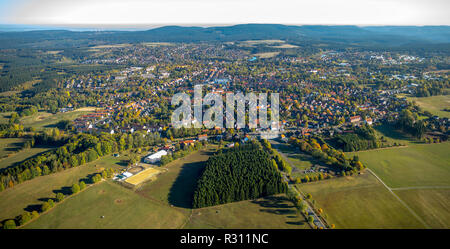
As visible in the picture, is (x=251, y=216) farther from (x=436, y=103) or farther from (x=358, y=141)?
(x=436, y=103)

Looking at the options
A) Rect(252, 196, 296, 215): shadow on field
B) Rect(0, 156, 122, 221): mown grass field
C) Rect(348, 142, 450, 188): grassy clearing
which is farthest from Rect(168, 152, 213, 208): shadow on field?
Rect(348, 142, 450, 188): grassy clearing

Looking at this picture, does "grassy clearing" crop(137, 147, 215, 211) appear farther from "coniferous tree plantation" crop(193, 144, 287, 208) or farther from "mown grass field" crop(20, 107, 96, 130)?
"mown grass field" crop(20, 107, 96, 130)

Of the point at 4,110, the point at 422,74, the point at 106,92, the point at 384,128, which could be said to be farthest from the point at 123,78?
the point at 422,74

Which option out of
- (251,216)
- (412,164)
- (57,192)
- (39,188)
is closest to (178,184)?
(251,216)

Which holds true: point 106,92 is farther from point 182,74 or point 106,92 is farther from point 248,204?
point 248,204

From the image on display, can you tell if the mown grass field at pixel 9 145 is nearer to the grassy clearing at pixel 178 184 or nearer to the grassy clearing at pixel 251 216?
the grassy clearing at pixel 178 184

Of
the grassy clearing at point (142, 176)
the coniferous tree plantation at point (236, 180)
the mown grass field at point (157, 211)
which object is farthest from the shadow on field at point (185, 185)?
the grassy clearing at point (142, 176)
